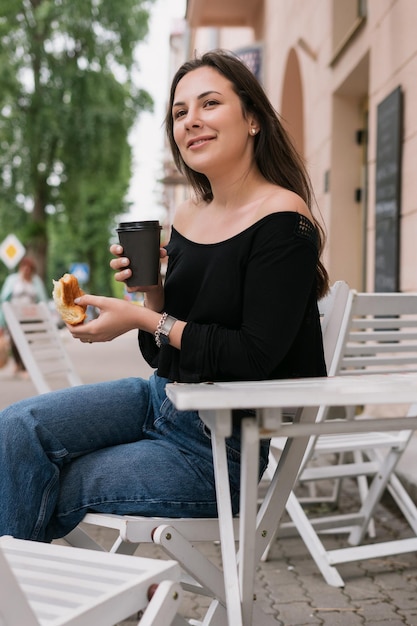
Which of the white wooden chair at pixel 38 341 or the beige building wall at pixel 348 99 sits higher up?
the beige building wall at pixel 348 99

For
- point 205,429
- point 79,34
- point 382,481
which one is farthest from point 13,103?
point 205,429

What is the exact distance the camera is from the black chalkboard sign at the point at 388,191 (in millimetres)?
6539

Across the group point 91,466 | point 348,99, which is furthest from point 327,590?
point 348,99

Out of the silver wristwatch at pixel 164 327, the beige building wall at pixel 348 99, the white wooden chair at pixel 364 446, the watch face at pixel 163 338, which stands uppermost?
the beige building wall at pixel 348 99

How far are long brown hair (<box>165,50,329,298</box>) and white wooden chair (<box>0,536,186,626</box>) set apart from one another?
0.97 meters

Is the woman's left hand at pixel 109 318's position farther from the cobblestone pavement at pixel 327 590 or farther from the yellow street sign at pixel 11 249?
the yellow street sign at pixel 11 249

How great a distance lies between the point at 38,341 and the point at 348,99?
5591 millimetres

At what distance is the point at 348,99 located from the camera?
9.48 m

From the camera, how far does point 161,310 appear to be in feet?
8.57

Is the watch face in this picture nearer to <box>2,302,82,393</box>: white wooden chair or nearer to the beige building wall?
the beige building wall

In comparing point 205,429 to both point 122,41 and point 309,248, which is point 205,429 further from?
point 122,41

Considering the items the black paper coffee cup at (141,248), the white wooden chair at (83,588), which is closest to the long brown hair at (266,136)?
the black paper coffee cup at (141,248)

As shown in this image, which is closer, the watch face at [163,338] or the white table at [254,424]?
the white table at [254,424]

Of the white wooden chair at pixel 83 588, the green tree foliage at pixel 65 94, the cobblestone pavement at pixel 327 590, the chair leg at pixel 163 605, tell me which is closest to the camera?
the white wooden chair at pixel 83 588
